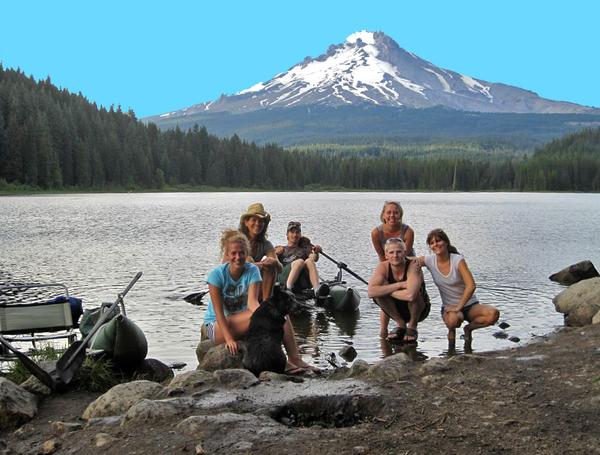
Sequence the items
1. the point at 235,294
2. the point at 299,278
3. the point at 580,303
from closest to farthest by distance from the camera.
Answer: the point at 235,294, the point at 580,303, the point at 299,278

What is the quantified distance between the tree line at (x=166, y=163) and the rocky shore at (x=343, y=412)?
86.5 m

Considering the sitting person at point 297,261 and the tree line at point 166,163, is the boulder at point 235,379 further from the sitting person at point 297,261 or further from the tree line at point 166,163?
the tree line at point 166,163

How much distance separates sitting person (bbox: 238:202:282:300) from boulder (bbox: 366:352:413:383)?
2.92 metres

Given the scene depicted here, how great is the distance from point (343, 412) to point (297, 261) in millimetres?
7036

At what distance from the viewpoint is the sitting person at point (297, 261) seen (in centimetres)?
1261

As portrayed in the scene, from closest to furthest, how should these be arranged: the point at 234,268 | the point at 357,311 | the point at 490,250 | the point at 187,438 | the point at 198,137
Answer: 1. the point at 187,438
2. the point at 234,268
3. the point at 357,311
4. the point at 490,250
5. the point at 198,137

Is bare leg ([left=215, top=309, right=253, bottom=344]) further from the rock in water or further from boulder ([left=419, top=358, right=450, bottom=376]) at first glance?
boulder ([left=419, top=358, right=450, bottom=376])

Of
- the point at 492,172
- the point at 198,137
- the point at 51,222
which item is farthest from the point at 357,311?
the point at 492,172

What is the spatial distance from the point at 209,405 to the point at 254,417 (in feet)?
1.68

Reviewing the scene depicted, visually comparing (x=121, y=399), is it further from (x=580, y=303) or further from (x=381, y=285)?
(x=580, y=303)

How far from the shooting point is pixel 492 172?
172m

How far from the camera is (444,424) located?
16.2ft

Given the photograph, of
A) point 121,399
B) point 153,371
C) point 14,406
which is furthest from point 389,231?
point 14,406

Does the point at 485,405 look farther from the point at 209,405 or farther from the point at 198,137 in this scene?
the point at 198,137
